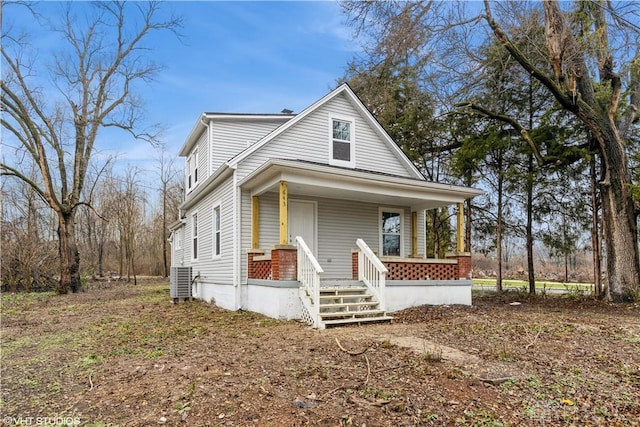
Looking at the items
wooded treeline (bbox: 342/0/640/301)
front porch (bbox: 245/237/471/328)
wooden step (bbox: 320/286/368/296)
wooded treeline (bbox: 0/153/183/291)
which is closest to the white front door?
front porch (bbox: 245/237/471/328)

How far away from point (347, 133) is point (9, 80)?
45.9ft

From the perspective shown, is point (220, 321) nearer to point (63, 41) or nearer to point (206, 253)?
point (206, 253)

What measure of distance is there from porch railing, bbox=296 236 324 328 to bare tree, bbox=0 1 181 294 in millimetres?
12485

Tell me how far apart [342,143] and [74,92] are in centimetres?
1372

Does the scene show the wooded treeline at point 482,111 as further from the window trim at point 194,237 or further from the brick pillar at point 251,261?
the brick pillar at point 251,261

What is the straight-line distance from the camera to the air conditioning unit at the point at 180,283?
42.2 ft

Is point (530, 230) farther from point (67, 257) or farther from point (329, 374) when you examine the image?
point (67, 257)

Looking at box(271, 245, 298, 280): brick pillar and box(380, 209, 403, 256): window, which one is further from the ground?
box(380, 209, 403, 256): window

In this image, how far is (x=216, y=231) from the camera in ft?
39.3

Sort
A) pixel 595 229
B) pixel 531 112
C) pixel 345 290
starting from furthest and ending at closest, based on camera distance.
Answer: pixel 531 112
pixel 595 229
pixel 345 290

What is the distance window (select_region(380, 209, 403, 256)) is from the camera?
12680 millimetres

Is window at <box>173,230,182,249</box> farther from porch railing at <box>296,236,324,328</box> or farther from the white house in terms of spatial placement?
porch railing at <box>296,236,324,328</box>

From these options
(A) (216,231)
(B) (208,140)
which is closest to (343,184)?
(A) (216,231)

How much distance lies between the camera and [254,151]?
35.5ft
